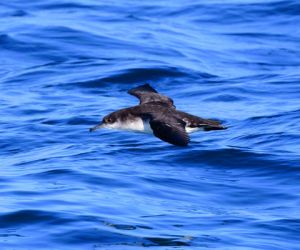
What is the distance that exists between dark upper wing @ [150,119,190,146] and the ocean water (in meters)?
0.89

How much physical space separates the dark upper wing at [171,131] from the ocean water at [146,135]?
0.89 m

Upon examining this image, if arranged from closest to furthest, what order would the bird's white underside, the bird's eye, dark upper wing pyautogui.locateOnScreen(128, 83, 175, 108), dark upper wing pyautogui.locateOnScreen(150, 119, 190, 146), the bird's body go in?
dark upper wing pyautogui.locateOnScreen(150, 119, 190, 146)
the bird's body
the bird's white underside
the bird's eye
dark upper wing pyautogui.locateOnScreen(128, 83, 175, 108)

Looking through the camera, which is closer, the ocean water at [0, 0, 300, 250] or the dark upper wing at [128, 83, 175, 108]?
the ocean water at [0, 0, 300, 250]

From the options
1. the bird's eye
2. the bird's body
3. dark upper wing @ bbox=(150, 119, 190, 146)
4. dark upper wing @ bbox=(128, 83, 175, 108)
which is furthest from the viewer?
dark upper wing @ bbox=(128, 83, 175, 108)

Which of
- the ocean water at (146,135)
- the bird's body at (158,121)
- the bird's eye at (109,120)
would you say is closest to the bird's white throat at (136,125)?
the bird's body at (158,121)

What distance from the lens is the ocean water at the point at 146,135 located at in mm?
11383

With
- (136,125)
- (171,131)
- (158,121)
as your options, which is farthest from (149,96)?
(171,131)

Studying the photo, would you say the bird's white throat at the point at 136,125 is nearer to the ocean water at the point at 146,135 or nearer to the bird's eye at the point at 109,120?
the bird's eye at the point at 109,120

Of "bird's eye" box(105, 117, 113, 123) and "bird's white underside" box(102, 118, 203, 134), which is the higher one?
"bird's eye" box(105, 117, 113, 123)

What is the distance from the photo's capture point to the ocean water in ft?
37.3

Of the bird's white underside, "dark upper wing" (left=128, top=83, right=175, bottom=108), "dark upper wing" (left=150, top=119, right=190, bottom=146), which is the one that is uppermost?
"dark upper wing" (left=128, top=83, right=175, bottom=108)

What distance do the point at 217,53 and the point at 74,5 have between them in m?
5.72

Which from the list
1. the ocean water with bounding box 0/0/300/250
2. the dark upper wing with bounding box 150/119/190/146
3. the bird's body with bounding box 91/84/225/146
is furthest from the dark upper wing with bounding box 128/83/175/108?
the dark upper wing with bounding box 150/119/190/146

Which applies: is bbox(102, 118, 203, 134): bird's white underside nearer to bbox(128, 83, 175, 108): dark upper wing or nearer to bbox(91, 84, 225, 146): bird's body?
bbox(91, 84, 225, 146): bird's body
